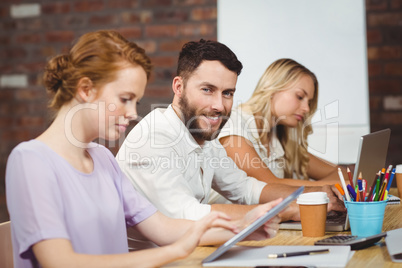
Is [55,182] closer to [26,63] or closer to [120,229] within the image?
[120,229]

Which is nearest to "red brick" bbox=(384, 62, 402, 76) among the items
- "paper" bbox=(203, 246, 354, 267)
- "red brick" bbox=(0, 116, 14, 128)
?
"paper" bbox=(203, 246, 354, 267)

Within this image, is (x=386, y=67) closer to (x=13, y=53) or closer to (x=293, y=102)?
(x=293, y=102)

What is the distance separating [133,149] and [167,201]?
22 cm

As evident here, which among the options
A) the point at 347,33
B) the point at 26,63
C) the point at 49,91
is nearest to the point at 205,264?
the point at 49,91

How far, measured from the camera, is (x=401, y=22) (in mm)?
2984

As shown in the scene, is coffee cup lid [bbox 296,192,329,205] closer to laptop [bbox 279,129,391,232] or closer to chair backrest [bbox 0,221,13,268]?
laptop [bbox 279,129,391,232]

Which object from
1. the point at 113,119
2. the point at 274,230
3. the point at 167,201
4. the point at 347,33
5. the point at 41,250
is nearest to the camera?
the point at 41,250

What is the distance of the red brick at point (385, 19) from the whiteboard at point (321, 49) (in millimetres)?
136

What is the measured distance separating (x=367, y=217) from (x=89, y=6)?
2480 millimetres

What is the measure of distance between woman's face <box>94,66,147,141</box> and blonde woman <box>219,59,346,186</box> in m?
1.13

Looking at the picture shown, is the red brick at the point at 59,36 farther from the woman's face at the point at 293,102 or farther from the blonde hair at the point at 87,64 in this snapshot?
the blonde hair at the point at 87,64

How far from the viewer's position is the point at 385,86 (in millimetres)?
3025

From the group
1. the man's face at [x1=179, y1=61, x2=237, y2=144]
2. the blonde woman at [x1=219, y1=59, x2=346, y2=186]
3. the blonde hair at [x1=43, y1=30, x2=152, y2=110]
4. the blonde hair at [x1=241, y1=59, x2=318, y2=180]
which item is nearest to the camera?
the blonde hair at [x1=43, y1=30, x2=152, y2=110]

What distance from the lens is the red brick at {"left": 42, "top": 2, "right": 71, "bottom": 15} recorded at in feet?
11.0
